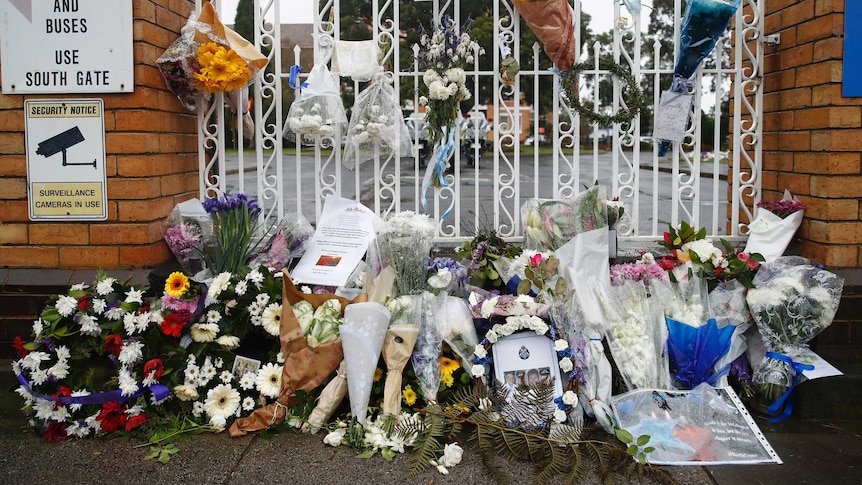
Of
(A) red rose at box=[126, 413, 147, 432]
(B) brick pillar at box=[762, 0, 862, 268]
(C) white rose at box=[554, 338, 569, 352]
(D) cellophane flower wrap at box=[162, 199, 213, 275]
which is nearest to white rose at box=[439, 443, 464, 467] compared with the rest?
(C) white rose at box=[554, 338, 569, 352]

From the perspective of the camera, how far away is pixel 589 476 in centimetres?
305

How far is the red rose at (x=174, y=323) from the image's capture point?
3.51 meters

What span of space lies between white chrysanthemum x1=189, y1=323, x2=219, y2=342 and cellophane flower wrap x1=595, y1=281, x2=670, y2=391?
1.94m

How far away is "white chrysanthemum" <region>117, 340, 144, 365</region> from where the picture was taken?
3416 mm

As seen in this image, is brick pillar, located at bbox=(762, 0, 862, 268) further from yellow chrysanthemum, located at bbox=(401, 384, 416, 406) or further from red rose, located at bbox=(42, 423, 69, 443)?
red rose, located at bbox=(42, 423, 69, 443)

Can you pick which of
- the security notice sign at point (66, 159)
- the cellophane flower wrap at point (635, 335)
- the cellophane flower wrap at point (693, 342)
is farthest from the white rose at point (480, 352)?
the security notice sign at point (66, 159)

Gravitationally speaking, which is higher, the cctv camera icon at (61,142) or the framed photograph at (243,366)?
the cctv camera icon at (61,142)

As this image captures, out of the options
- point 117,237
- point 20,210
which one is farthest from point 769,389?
point 20,210

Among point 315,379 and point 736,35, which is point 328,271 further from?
point 736,35

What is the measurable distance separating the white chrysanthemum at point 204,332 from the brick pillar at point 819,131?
10.9 ft

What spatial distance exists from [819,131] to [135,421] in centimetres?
386

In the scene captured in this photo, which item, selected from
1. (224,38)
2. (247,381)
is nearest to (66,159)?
(224,38)

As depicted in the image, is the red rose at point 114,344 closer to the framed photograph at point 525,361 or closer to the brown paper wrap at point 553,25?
the framed photograph at point 525,361

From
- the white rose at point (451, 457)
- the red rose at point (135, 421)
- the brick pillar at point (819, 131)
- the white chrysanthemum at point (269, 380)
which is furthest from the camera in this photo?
the brick pillar at point (819, 131)
